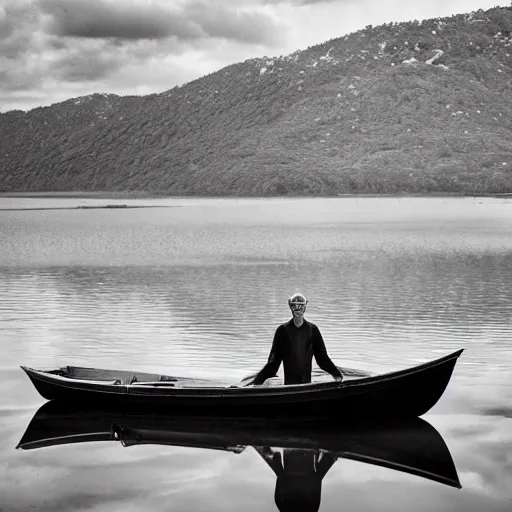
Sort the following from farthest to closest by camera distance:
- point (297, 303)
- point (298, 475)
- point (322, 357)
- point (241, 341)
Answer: point (241, 341) < point (322, 357) < point (297, 303) < point (298, 475)

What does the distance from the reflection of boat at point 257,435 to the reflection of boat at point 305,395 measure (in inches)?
9.6

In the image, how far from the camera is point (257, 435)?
1259 centimetres

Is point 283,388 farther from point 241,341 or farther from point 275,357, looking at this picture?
point 241,341

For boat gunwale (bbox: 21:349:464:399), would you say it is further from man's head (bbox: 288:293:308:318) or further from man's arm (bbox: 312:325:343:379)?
man's head (bbox: 288:293:308:318)

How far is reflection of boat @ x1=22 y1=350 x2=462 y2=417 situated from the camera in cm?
1238

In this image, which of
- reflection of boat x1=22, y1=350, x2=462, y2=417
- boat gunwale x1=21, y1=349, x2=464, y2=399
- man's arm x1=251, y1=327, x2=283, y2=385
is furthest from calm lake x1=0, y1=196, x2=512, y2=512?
man's arm x1=251, y1=327, x2=283, y2=385

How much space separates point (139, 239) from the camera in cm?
5997

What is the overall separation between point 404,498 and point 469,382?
595 centimetres

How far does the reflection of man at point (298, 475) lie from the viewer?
33.1 ft

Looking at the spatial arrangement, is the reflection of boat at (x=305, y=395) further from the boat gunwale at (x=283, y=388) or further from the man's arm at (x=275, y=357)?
the man's arm at (x=275, y=357)

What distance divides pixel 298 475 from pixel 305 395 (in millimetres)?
1496

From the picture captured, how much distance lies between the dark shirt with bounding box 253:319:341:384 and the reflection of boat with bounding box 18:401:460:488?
29.6 inches

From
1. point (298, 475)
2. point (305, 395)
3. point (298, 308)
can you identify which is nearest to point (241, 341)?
point (305, 395)

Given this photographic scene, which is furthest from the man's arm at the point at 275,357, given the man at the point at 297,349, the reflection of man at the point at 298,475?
the reflection of man at the point at 298,475
